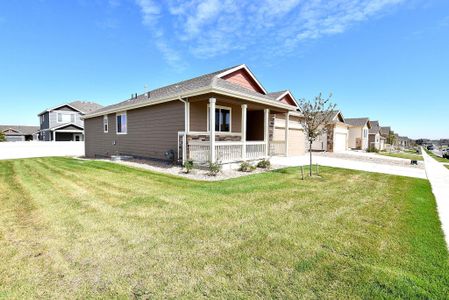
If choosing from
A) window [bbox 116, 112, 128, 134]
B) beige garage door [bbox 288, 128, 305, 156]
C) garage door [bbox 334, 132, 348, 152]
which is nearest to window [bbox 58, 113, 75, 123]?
window [bbox 116, 112, 128, 134]

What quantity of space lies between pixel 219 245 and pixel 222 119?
30.6 feet

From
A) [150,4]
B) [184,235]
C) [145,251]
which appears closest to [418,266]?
[184,235]

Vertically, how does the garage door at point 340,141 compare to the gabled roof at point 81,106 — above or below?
below

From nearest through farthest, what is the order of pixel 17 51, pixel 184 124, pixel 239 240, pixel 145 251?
pixel 145 251, pixel 239 240, pixel 184 124, pixel 17 51

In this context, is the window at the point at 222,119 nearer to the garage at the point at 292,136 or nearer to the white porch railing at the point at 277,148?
the white porch railing at the point at 277,148

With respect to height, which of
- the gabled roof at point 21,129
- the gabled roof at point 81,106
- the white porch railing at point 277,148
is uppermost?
the gabled roof at point 81,106

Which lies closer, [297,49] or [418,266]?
[418,266]

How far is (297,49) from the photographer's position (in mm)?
14344

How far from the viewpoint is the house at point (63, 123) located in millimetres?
35281

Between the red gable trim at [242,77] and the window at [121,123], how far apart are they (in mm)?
7546

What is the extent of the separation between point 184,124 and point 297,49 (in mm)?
9920

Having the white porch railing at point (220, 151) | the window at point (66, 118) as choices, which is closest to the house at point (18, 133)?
the window at point (66, 118)

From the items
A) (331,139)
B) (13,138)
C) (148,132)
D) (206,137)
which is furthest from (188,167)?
(13,138)

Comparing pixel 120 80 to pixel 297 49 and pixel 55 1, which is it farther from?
pixel 297 49
